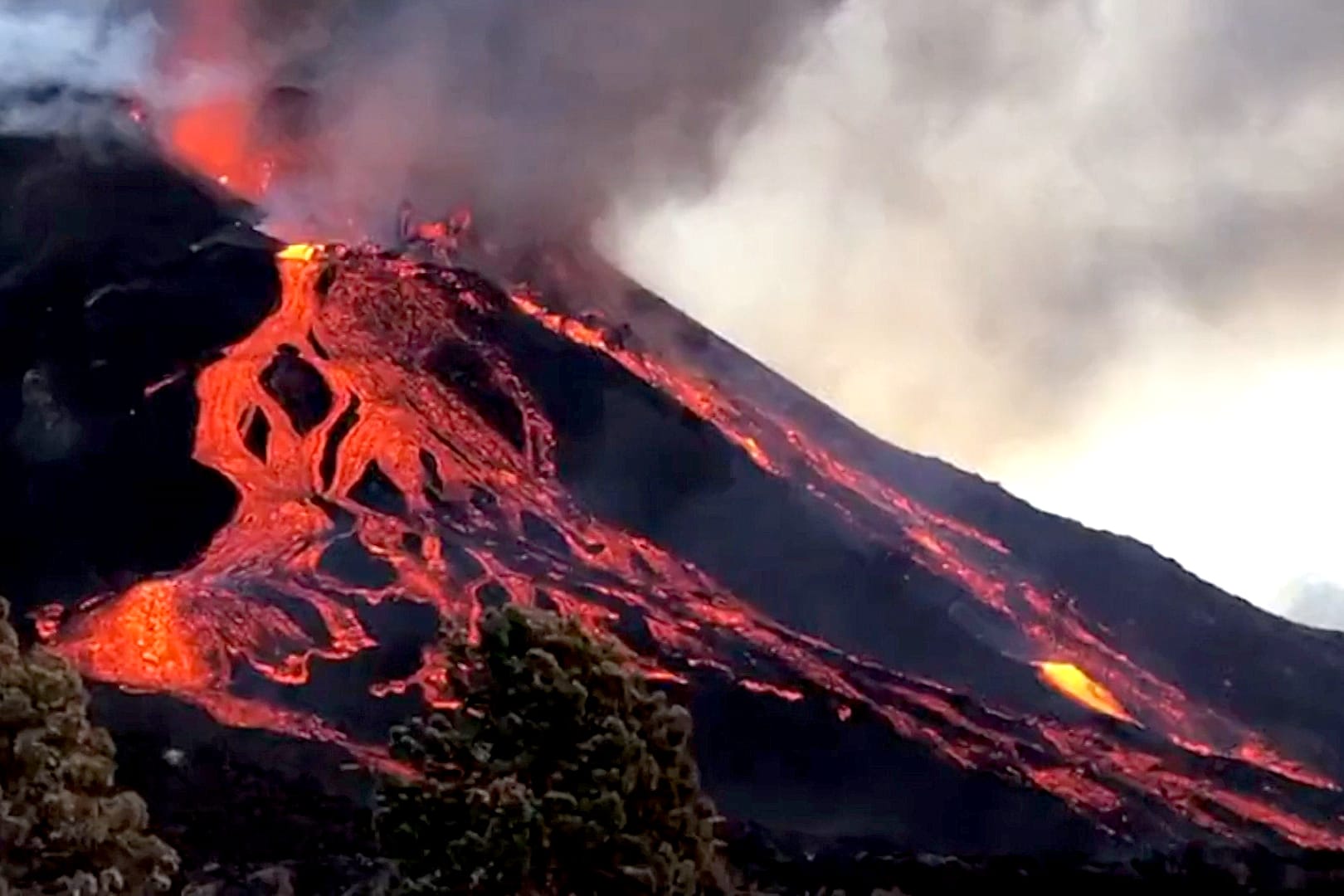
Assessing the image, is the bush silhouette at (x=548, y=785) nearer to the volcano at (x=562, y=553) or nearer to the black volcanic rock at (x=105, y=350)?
the volcano at (x=562, y=553)

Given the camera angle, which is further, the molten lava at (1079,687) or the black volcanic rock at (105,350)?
the molten lava at (1079,687)

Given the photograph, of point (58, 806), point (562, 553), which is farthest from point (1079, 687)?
point (58, 806)

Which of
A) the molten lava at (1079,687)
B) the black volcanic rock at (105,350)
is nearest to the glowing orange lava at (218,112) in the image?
the black volcanic rock at (105,350)

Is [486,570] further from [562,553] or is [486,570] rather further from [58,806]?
[58,806]

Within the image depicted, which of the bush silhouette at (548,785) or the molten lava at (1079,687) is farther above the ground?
the molten lava at (1079,687)

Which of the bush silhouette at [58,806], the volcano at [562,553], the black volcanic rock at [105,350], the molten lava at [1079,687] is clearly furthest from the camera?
the molten lava at [1079,687]

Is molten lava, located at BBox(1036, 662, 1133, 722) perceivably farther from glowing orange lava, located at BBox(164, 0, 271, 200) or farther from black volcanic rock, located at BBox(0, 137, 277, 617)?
glowing orange lava, located at BBox(164, 0, 271, 200)
